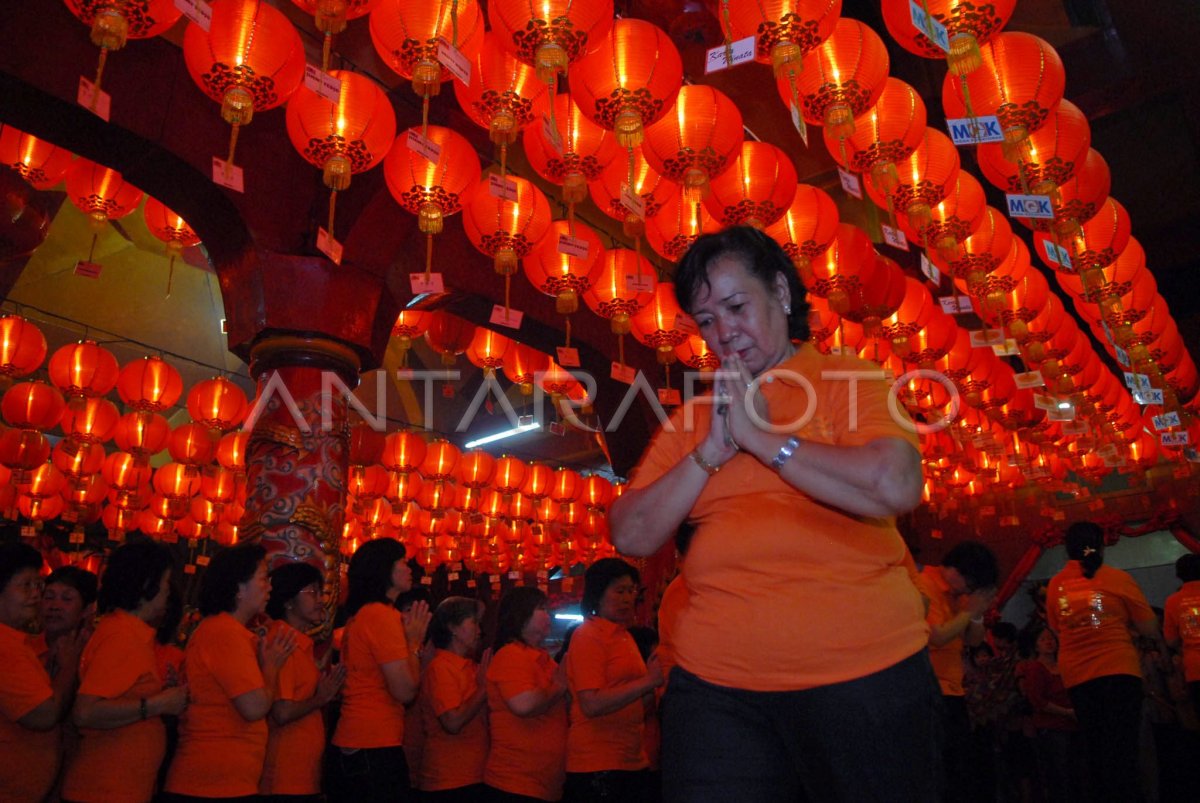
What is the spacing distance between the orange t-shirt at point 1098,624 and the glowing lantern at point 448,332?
413cm

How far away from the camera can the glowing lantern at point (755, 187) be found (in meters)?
3.90

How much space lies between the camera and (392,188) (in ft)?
13.0

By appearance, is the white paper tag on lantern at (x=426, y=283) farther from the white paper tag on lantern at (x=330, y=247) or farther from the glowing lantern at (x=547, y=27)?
the glowing lantern at (x=547, y=27)

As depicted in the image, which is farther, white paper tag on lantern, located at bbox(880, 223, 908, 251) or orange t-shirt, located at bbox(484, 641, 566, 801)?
white paper tag on lantern, located at bbox(880, 223, 908, 251)

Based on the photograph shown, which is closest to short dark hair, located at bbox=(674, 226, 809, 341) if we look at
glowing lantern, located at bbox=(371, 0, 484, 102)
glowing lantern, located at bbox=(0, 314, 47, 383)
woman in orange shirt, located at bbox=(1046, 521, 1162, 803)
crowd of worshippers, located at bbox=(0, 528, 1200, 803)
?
crowd of worshippers, located at bbox=(0, 528, 1200, 803)

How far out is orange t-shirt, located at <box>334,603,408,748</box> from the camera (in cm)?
325

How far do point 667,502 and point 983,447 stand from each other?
21.4 feet

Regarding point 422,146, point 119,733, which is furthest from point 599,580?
point 422,146

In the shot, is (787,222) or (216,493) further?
(216,493)

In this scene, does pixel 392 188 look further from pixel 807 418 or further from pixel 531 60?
pixel 807 418

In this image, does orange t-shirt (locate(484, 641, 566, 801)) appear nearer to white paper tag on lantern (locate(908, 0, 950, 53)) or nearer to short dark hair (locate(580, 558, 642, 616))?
short dark hair (locate(580, 558, 642, 616))

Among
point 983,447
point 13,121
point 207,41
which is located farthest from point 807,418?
point 983,447

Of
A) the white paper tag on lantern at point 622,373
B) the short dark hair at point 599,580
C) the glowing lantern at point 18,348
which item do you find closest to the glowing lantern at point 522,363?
the white paper tag on lantern at point 622,373

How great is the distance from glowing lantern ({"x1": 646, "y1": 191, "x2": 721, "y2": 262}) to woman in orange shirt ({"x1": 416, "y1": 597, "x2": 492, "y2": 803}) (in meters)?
2.22
